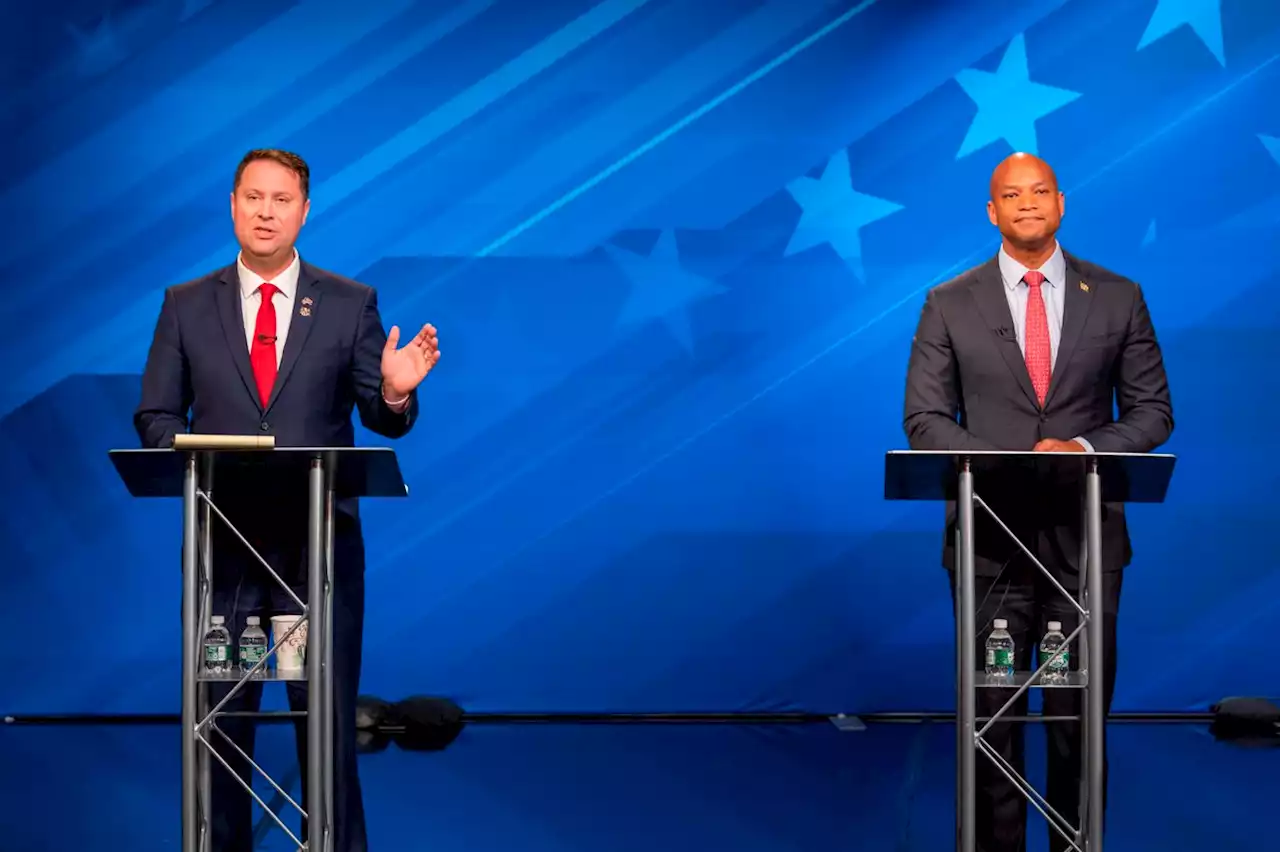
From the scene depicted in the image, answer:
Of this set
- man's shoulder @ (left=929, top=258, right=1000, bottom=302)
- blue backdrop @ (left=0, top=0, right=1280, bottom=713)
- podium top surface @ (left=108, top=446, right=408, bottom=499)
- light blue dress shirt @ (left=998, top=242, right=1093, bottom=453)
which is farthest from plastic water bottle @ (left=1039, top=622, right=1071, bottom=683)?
blue backdrop @ (left=0, top=0, right=1280, bottom=713)

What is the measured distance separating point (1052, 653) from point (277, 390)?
1.76 meters

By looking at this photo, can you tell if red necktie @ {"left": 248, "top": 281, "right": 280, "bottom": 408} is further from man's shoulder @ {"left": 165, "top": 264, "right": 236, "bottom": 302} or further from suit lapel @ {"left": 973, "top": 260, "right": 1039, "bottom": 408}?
suit lapel @ {"left": 973, "top": 260, "right": 1039, "bottom": 408}

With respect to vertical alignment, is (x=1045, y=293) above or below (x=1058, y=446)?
above

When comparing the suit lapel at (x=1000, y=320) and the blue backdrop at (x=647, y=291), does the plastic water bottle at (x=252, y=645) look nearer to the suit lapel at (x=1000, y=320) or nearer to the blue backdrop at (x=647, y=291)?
the suit lapel at (x=1000, y=320)

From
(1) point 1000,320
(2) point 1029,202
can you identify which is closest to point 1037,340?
(1) point 1000,320

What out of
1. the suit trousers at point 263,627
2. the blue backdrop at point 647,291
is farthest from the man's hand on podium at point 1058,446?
the blue backdrop at point 647,291

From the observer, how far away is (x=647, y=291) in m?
5.98

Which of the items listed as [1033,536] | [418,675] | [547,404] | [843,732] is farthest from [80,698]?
[1033,536]

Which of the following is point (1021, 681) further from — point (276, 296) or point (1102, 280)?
point (276, 296)

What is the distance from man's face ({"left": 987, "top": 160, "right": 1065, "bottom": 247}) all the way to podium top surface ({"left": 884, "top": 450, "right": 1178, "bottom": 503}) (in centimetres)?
70

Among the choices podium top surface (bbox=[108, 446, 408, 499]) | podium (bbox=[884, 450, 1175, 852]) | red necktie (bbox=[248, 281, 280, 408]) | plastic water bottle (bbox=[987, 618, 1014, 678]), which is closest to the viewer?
podium top surface (bbox=[108, 446, 408, 499])

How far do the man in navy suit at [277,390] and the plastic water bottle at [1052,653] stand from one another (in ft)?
4.73

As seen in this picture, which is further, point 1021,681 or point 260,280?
point 260,280

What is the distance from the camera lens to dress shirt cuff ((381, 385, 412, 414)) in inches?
133
